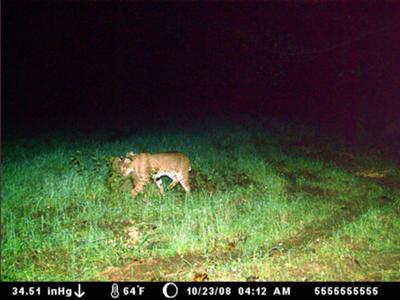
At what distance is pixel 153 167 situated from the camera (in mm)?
11383

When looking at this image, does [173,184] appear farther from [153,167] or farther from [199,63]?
[199,63]

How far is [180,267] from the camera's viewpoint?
7535 mm

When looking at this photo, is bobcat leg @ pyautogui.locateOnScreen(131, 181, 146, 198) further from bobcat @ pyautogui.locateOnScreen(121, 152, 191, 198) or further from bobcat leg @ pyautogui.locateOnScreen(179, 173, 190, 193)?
bobcat leg @ pyautogui.locateOnScreen(179, 173, 190, 193)

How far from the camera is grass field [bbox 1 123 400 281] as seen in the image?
744cm

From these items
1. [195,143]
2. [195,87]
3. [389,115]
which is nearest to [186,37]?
[195,87]

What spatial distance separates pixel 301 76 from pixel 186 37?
1003 cm

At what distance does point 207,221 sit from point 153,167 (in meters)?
2.42

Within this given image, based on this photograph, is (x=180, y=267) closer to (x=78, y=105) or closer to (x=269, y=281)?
(x=269, y=281)

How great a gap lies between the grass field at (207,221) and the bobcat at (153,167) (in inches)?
10.6

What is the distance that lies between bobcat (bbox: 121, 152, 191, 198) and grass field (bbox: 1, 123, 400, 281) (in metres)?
0.27
